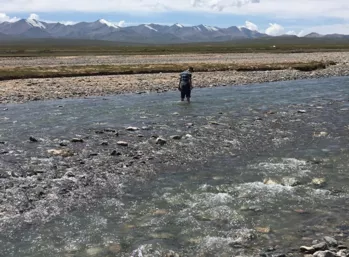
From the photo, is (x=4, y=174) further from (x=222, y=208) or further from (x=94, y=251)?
(x=222, y=208)

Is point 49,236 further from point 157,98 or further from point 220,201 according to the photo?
point 157,98

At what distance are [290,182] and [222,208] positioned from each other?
3.19 m

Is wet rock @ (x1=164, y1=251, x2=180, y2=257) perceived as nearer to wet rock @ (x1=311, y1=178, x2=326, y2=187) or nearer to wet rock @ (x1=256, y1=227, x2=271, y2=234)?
wet rock @ (x1=256, y1=227, x2=271, y2=234)

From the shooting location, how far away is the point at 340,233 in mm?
9961

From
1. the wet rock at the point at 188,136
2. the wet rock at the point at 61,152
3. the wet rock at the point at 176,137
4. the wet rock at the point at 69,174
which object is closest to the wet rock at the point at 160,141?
the wet rock at the point at 176,137

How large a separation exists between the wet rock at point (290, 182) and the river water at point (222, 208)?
0.05ft

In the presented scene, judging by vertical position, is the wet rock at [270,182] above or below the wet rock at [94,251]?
above

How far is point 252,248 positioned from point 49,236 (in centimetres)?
492

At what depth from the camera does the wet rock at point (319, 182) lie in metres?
13.5

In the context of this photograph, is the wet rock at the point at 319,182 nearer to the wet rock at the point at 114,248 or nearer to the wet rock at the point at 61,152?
the wet rock at the point at 114,248

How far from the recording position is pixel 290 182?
45.0 feet

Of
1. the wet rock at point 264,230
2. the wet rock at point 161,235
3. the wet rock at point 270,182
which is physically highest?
the wet rock at point 270,182

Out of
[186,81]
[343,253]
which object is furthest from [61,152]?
[186,81]

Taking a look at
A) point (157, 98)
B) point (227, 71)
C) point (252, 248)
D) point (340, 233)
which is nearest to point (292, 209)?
point (340, 233)
